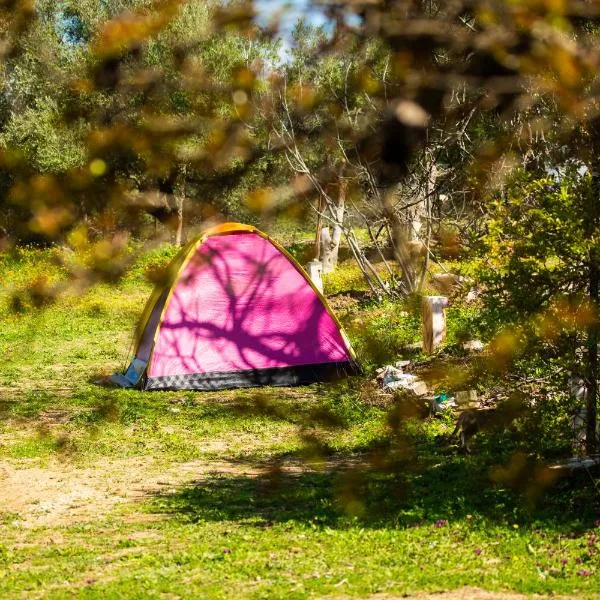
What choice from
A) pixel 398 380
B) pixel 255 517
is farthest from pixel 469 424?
pixel 398 380

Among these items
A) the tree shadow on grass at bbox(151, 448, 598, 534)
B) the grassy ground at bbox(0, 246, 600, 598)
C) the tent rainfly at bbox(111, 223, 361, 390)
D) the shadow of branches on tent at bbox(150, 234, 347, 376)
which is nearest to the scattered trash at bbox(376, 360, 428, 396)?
the grassy ground at bbox(0, 246, 600, 598)

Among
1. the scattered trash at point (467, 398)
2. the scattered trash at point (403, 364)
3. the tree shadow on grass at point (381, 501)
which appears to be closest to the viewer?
the tree shadow on grass at point (381, 501)

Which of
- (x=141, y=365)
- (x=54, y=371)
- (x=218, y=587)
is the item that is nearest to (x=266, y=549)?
(x=218, y=587)

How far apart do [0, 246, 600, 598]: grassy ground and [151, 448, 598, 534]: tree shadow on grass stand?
0.05ft

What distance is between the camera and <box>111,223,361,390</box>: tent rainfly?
11430 mm

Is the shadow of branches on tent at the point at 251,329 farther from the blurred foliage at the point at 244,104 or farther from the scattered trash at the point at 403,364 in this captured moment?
the blurred foliage at the point at 244,104

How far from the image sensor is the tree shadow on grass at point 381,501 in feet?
20.6

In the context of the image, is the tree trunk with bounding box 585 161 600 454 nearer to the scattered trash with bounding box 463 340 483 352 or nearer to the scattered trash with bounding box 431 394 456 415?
the scattered trash with bounding box 431 394 456 415

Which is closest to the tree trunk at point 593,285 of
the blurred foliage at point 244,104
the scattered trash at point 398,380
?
the scattered trash at point 398,380

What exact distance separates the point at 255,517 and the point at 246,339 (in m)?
5.15

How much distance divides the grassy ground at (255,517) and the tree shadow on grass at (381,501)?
0.02 meters

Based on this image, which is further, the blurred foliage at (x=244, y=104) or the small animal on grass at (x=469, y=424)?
the small animal on grass at (x=469, y=424)

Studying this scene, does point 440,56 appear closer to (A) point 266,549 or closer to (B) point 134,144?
(B) point 134,144

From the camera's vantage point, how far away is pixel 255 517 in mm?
6703
